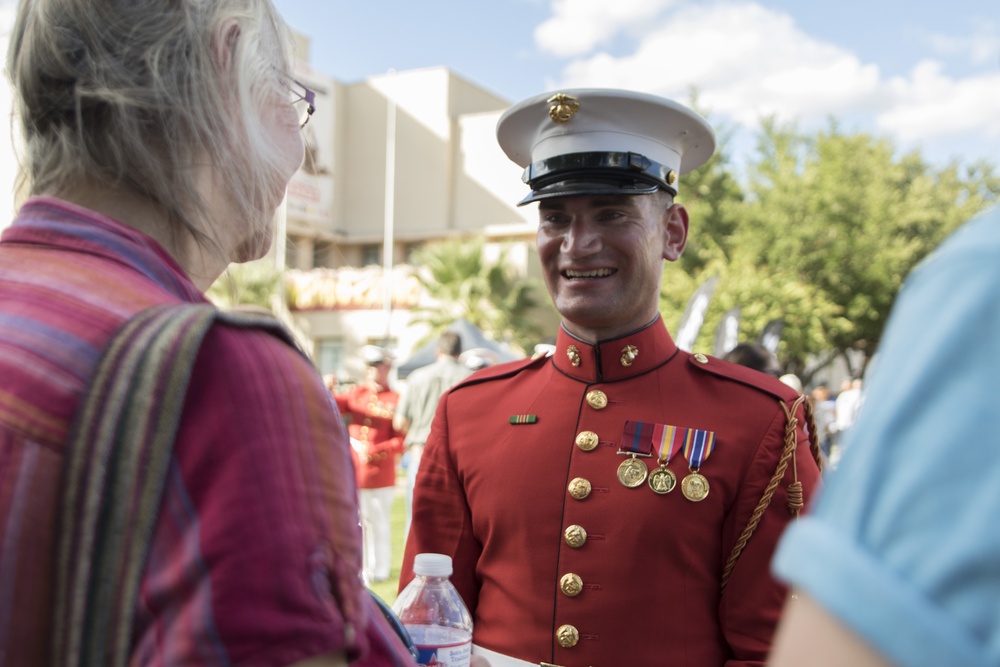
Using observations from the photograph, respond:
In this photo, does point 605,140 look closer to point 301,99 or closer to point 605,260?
point 605,260

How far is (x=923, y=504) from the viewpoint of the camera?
0.46m

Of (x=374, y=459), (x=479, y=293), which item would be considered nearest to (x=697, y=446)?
(x=374, y=459)

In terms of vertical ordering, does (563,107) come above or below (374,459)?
above

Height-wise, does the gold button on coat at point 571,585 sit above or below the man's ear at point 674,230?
below

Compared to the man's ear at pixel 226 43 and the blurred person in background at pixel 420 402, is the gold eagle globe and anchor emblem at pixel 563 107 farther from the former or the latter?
the blurred person in background at pixel 420 402

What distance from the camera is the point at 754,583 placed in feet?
6.24

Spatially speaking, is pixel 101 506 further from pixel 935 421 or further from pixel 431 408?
pixel 431 408

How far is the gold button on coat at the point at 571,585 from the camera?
2.03m

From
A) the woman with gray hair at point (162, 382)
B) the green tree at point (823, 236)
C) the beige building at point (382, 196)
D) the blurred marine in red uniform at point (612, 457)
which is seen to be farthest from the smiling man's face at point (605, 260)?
the beige building at point (382, 196)

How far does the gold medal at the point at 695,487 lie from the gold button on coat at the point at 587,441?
24cm

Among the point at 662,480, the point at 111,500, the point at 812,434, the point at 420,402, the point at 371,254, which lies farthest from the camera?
the point at 371,254

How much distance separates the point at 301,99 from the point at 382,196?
35473mm

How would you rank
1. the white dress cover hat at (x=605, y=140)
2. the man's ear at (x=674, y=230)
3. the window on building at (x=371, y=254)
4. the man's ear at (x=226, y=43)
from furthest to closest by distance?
the window on building at (x=371, y=254) < the man's ear at (x=674, y=230) < the white dress cover hat at (x=605, y=140) < the man's ear at (x=226, y=43)

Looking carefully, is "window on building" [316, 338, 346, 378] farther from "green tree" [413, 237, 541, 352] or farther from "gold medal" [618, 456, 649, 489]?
"gold medal" [618, 456, 649, 489]
